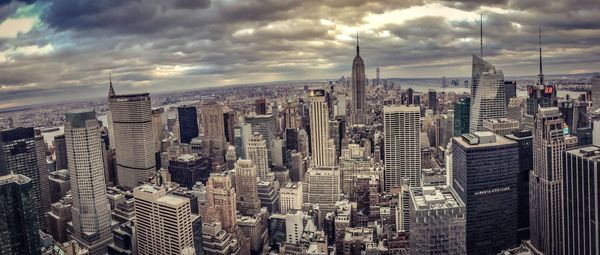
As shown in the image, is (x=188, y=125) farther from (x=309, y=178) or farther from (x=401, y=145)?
(x=401, y=145)

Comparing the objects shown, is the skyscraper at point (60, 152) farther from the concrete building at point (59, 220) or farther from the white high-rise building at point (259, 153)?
the white high-rise building at point (259, 153)

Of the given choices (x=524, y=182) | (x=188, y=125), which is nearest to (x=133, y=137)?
(x=188, y=125)

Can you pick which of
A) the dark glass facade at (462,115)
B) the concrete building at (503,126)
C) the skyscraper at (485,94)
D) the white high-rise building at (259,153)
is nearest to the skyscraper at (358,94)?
the dark glass facade at (462,115)

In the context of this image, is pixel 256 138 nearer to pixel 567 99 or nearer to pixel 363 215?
pixel 363 215

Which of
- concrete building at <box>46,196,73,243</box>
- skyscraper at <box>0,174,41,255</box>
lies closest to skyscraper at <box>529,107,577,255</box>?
skyscraper at <box>0,174,41,255</box>

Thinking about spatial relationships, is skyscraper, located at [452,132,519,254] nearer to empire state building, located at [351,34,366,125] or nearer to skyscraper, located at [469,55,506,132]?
skyscraper, located at [469,55,506,132]

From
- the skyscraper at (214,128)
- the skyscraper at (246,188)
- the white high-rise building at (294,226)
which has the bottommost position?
the white high-rise building at (294,226)
